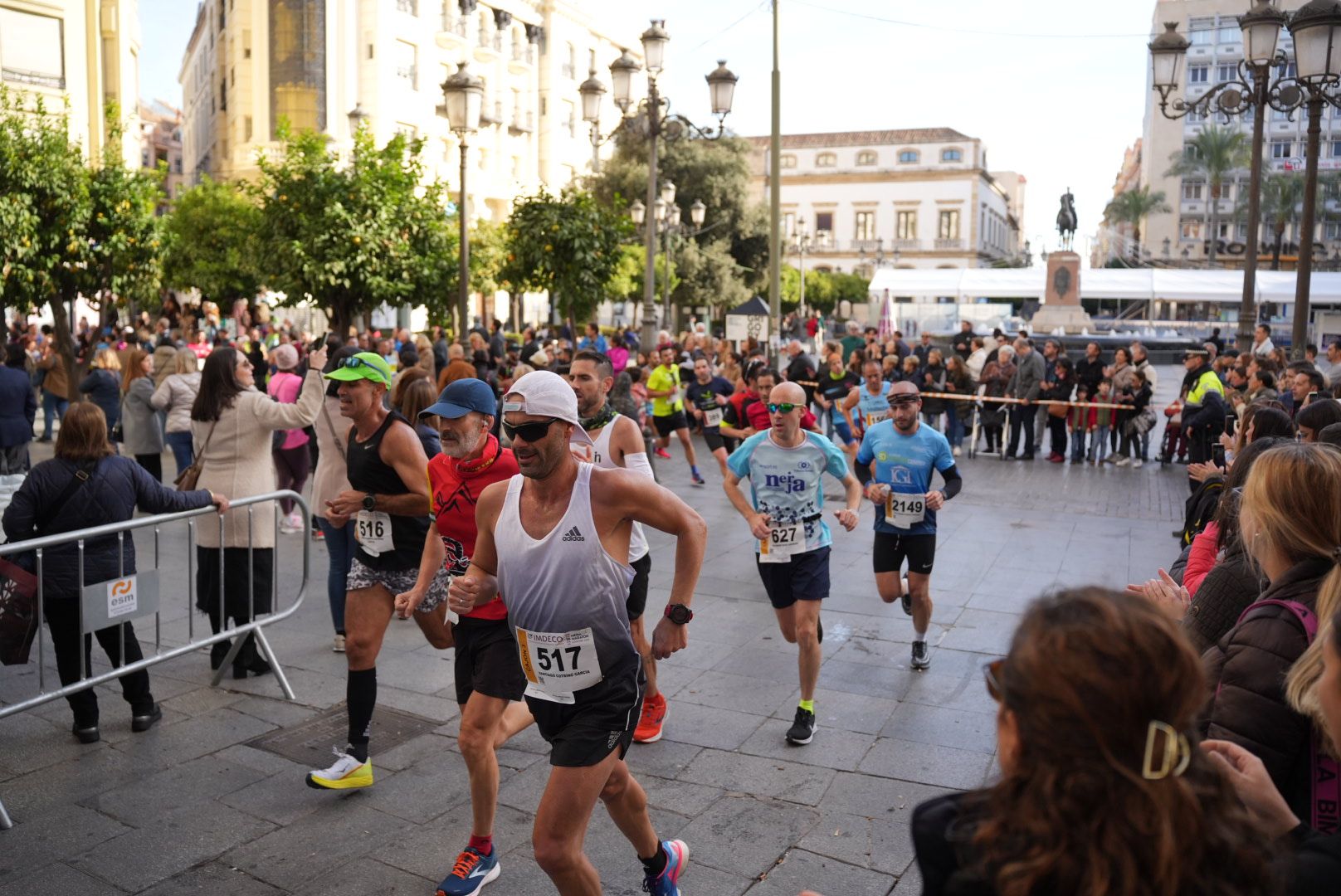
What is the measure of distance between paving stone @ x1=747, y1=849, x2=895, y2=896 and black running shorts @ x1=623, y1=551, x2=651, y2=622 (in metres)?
1.22

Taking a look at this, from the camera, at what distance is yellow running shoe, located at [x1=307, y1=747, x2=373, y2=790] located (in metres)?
4.81

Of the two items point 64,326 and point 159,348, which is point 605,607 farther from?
point 64,326

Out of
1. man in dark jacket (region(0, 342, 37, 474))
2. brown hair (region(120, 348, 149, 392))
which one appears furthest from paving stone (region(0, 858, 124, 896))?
man in dark jacket (region(0, 342, 37, 474))

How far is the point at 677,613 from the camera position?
375 cm

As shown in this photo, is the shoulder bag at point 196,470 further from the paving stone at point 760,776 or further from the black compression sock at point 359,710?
the paving stone at point 760,776

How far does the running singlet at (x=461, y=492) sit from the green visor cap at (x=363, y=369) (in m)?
0.64

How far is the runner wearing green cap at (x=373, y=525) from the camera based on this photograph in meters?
4.95

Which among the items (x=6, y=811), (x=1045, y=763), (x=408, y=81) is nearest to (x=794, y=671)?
(x=6, y=811)

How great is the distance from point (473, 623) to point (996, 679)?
9.18ft

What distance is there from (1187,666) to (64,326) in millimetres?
17606

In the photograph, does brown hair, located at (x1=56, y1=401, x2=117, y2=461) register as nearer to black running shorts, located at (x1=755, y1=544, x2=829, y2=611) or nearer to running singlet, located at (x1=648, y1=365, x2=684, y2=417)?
black running shorts, located at (x1=755, y1=544, x2=829, y2=611)

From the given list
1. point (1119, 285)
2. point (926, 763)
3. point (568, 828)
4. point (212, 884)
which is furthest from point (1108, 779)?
point (1119, 285)

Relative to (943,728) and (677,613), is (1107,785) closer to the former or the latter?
(677,613)

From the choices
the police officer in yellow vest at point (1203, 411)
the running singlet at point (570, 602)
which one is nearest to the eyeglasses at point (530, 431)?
the running singlet at point (570, 602)
